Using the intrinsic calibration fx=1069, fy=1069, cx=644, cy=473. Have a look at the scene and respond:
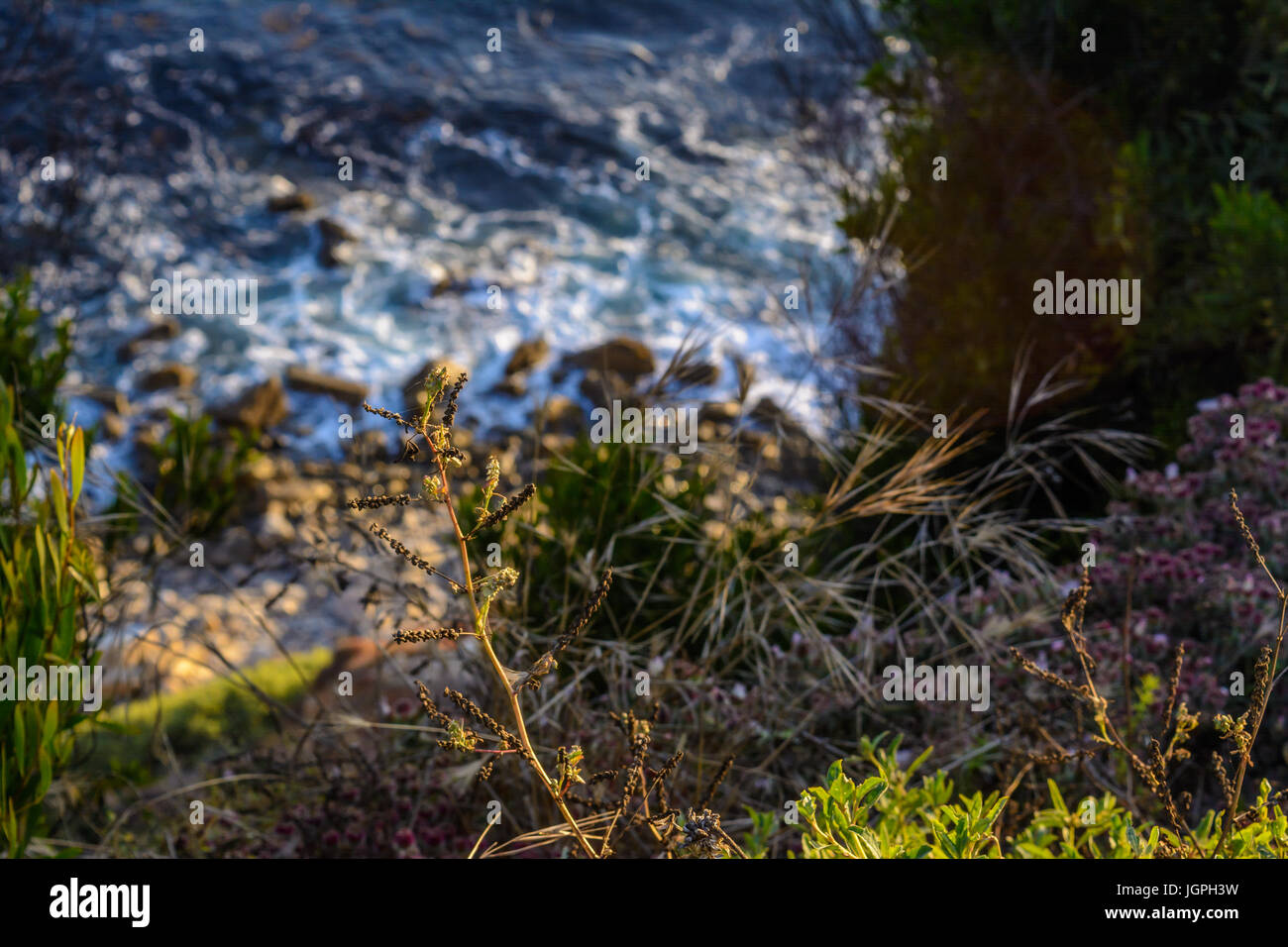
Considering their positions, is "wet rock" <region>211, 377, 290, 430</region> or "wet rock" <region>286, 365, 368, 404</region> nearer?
"wet rock" <region>211, 377, 290, 430</region>

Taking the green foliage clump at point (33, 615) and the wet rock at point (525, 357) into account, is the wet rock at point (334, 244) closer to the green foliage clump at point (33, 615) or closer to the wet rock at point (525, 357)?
the wet rock at point (525, 357)

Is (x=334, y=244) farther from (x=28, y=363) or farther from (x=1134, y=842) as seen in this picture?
(x=1134, y=842)

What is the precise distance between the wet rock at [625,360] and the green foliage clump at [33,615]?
7.76 metres

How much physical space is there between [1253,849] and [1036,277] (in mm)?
3601

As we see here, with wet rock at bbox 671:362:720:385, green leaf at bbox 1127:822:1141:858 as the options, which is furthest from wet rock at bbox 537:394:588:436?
green leaf at bbox 1127:822:1141:858

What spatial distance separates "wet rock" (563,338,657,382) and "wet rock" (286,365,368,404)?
83.6 inches

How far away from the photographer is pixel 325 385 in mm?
10320

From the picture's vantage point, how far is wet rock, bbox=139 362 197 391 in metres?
10.4

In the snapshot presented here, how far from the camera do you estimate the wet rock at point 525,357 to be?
34.7 feet

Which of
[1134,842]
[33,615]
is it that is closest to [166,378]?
[33,615]

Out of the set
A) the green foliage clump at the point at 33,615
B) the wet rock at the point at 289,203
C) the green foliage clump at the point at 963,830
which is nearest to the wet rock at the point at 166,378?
the wet rock at the point at 289,203

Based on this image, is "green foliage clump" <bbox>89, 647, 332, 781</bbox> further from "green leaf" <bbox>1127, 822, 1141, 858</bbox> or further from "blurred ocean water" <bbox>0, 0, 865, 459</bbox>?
"blurred ocean water" <bbox>0, 0, 865, 459</bbox>

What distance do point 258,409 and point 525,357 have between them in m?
2.58

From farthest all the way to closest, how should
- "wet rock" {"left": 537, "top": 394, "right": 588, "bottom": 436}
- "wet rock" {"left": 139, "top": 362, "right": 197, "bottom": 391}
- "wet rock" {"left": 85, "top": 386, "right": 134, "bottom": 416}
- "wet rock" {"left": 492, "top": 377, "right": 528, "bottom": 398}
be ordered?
"wet rock" {"left": 139, "top": 362, "right": 197, "bottom": 391} → "wet rock" {"left": 492, "top": 377, "right": 528, "bottom": 398} → "wet rock" {"left": 85, "top": 386, "right": 134, "bottom": 416} → "wet rock" {"left": 537, "top": 394, "right": 588, "bottom": 436}
